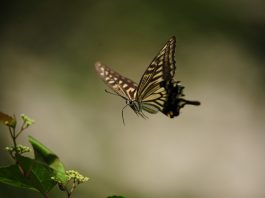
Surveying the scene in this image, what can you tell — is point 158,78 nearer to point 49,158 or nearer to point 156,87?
point 156,87

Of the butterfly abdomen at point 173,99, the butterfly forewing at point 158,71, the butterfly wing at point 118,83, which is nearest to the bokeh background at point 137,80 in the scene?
the butterfly wing at point 118,83

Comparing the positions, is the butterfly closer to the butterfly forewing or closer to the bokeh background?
the butterfly forewing

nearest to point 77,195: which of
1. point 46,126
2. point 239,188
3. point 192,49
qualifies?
point 46,126

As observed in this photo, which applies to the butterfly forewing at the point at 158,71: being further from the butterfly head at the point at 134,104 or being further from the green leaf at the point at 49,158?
the green leaf at the point at 49,158

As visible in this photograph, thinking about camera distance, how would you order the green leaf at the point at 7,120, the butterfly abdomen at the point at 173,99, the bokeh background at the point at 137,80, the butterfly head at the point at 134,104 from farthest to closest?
the bokeh background at the point at 137,80 < the butterfly head at the point at 134,104 < the butterfly abdomen at the point at 173,99 < the green leaf at the point at 7,120

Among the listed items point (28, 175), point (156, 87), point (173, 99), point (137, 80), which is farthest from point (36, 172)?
point (137, 80)
